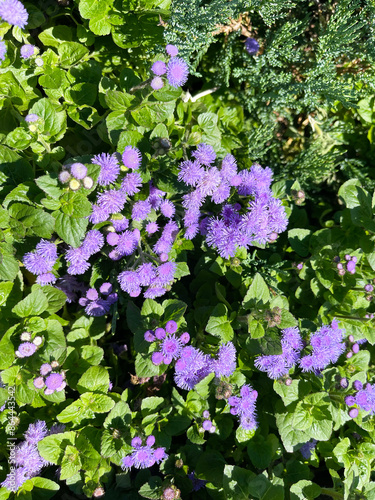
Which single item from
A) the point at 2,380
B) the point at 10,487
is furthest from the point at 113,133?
the point at 10,487

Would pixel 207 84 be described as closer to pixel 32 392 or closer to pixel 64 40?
pixel 64 40

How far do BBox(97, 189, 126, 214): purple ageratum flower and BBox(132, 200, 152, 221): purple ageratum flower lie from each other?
0.38 feet

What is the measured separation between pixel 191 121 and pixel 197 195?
85cm

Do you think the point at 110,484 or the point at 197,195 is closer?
the point at 197,195

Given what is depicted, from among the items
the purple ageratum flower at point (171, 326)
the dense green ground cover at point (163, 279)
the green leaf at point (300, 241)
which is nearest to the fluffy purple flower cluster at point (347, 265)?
the dense green ground cover at point (163, 279)

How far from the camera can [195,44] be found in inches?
106

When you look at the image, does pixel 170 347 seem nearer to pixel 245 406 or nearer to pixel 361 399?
pixel 245 406

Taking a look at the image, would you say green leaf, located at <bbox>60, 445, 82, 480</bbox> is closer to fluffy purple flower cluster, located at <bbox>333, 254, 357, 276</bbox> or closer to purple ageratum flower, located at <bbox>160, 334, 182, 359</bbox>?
purple ageratum flower, located at <bbox>160, 334, 182, 359</bbox>

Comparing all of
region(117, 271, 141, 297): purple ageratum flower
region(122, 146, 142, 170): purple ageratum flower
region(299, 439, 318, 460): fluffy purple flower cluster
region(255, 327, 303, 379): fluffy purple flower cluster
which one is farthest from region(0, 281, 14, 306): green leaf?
region(299, 439, 318, 460): fluffy purple flower cluster

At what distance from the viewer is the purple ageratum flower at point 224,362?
230cm

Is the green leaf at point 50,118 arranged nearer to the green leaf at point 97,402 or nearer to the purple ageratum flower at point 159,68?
the purple ageratum flower at point 159,68

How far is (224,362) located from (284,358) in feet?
1.17

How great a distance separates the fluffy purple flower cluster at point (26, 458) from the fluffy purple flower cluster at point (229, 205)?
4.87 feet

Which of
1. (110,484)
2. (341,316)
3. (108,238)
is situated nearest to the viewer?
(108,238)
